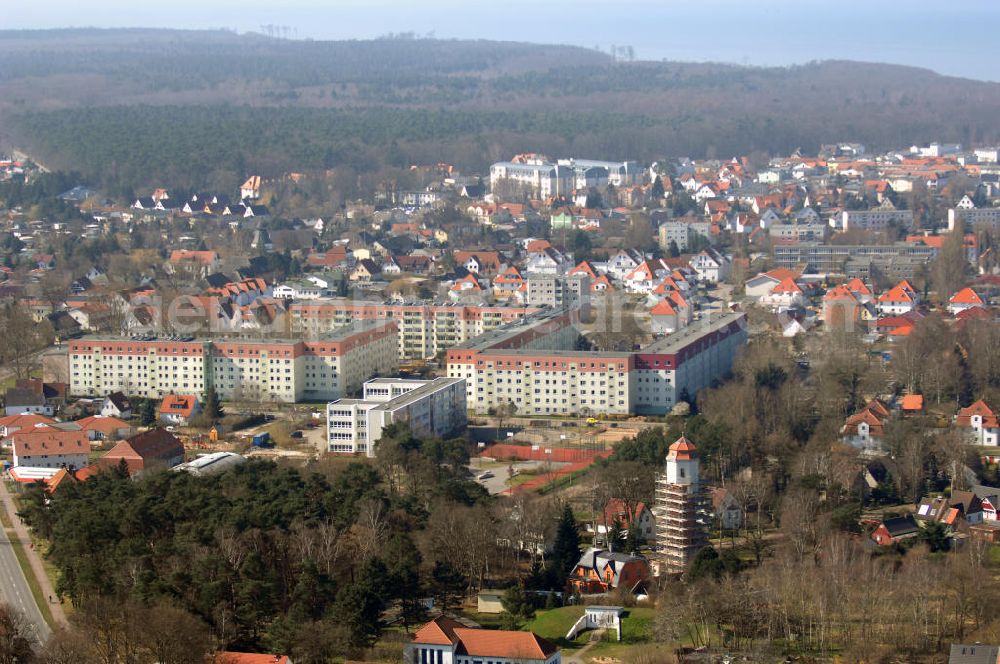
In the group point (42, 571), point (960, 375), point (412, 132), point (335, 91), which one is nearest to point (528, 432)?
point (960, 375)

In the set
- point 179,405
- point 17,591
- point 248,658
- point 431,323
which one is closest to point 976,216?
point 431,323

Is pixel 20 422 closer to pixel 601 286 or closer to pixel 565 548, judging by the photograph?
pixel 565 548

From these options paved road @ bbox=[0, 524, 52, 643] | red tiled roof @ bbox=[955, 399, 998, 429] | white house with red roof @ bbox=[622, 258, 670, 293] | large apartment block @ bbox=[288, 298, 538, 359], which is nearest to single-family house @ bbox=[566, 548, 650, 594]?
paved road @ bbox=[0, 524, 52, 643]

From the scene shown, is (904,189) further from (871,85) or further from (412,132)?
(871,85)

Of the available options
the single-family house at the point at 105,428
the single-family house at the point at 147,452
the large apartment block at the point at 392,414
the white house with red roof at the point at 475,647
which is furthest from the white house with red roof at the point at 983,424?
the single-family house at the point at 105,428

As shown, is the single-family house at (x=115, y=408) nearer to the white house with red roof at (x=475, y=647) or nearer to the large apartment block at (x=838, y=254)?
the white house with red roof at (x=475, y=647)
